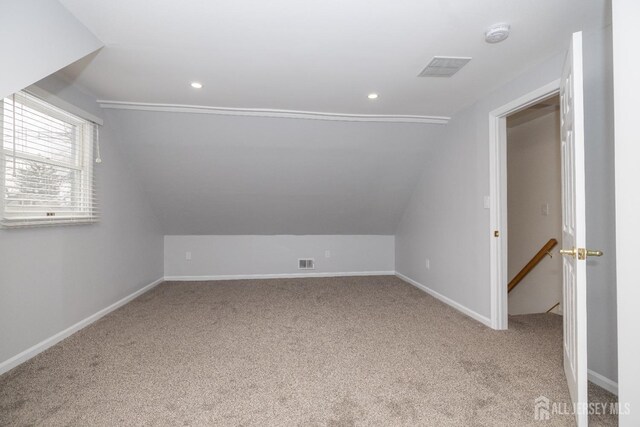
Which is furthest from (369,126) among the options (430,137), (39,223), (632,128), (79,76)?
(39,223)

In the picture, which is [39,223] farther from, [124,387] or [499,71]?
[499,71]

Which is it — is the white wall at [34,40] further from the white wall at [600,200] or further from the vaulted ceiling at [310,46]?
the white wall at [600,200]

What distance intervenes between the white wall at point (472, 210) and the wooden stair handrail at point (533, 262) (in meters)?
0.92

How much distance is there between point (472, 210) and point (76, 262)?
3.67 metres

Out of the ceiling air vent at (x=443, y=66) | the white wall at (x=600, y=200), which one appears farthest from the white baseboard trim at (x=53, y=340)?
the white wall at (x=600, y=200)

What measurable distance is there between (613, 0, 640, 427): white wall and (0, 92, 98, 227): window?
3.35m

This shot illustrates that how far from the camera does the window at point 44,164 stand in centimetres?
203

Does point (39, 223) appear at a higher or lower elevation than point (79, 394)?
higher

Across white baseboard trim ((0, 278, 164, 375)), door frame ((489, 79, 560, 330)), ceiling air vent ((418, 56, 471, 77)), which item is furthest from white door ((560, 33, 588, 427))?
white baseboard trim ((0, 278, 164, 375))

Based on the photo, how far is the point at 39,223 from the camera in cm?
220

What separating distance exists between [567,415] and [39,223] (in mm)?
3531

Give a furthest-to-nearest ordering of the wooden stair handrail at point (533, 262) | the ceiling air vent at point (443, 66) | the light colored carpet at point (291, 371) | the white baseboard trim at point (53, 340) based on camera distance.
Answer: the wooden stair handrail at point (533, 262)
the ceiling air vent at point (443, 66)
the white baseboard trim at point (53, 340)
the light colored carpet at point (291, 371)

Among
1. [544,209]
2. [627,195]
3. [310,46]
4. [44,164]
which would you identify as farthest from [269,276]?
[627,195]

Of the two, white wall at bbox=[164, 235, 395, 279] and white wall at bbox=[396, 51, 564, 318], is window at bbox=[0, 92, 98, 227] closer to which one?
white wall at bbox=[164, 235, 395, 279]
